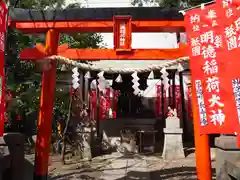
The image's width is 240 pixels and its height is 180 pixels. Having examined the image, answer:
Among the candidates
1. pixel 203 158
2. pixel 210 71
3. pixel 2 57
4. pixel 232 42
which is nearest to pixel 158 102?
pixel 203 158

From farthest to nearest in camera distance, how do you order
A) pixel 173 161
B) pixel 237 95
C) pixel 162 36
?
pixel 162 36 → pixel 173 161 → pixel 237 95

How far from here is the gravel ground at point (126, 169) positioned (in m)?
7.23

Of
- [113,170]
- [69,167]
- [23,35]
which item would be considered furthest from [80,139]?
[23,35]

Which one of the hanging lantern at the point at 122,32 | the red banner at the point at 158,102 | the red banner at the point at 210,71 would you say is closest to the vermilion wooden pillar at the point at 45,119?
the hanging lantern at the point at 122,32

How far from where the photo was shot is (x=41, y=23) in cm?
581

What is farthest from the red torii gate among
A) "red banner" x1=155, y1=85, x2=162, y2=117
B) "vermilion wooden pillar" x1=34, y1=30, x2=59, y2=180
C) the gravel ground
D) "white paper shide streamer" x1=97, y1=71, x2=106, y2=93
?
"red banner" x1=155, y1=85, x2=162, y2=117

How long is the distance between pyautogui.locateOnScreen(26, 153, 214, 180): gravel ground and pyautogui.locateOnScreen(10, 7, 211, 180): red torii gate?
1.96 m

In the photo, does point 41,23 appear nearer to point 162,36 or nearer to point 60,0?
point 60,0

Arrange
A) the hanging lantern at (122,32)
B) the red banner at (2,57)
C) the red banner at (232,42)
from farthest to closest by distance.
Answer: the hanging lantern at (122,32) < the red banner at (2,57) < the red banner at (232,42)

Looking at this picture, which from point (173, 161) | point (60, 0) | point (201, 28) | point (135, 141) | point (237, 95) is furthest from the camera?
point (60, 0)

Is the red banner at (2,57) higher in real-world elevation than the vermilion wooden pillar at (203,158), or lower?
higher

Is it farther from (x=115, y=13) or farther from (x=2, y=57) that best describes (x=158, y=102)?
(x=2, y=57)

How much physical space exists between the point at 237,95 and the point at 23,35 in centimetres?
474

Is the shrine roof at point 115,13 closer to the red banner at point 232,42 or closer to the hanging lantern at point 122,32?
the hanging lantern at point 122,32
